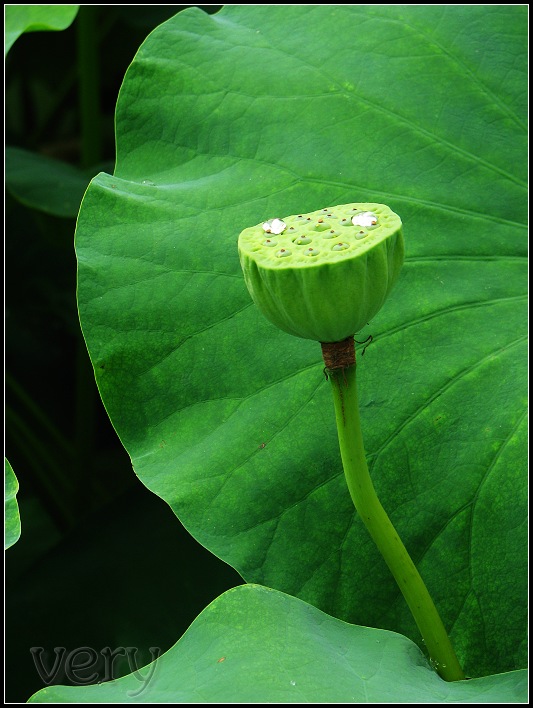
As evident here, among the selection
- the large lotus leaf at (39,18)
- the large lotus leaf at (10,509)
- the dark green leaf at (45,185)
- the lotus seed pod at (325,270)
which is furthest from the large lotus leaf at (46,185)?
the lotus seed pod at (325,270)

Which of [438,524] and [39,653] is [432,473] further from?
[39,653]

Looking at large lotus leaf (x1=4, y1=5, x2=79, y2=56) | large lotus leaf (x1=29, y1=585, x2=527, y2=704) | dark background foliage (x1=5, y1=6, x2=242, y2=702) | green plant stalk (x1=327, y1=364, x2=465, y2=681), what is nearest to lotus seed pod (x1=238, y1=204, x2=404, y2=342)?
green plant stalk (x1=327, y1=364, x2=465, y2=681)

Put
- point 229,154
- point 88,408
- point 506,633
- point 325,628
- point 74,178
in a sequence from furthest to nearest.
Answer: point 88,408 → point 74,178 → point 229,154 → point 506,633 → point 325,628

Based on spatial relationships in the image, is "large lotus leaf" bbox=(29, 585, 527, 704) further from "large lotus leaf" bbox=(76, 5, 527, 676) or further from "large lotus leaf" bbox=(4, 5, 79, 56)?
"large lotus leaf" bbox=(4, 5, 79, 56)

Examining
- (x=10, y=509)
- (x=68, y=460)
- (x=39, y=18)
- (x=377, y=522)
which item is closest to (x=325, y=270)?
(x=377, y=522)

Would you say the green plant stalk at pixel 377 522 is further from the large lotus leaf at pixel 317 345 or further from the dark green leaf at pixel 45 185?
the dark green leaf at pixel 45 185

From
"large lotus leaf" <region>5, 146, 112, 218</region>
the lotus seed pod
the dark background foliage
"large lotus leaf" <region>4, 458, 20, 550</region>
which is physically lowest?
the dark background foliage

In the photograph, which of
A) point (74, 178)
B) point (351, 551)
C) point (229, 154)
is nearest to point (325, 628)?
point (351, 551)
